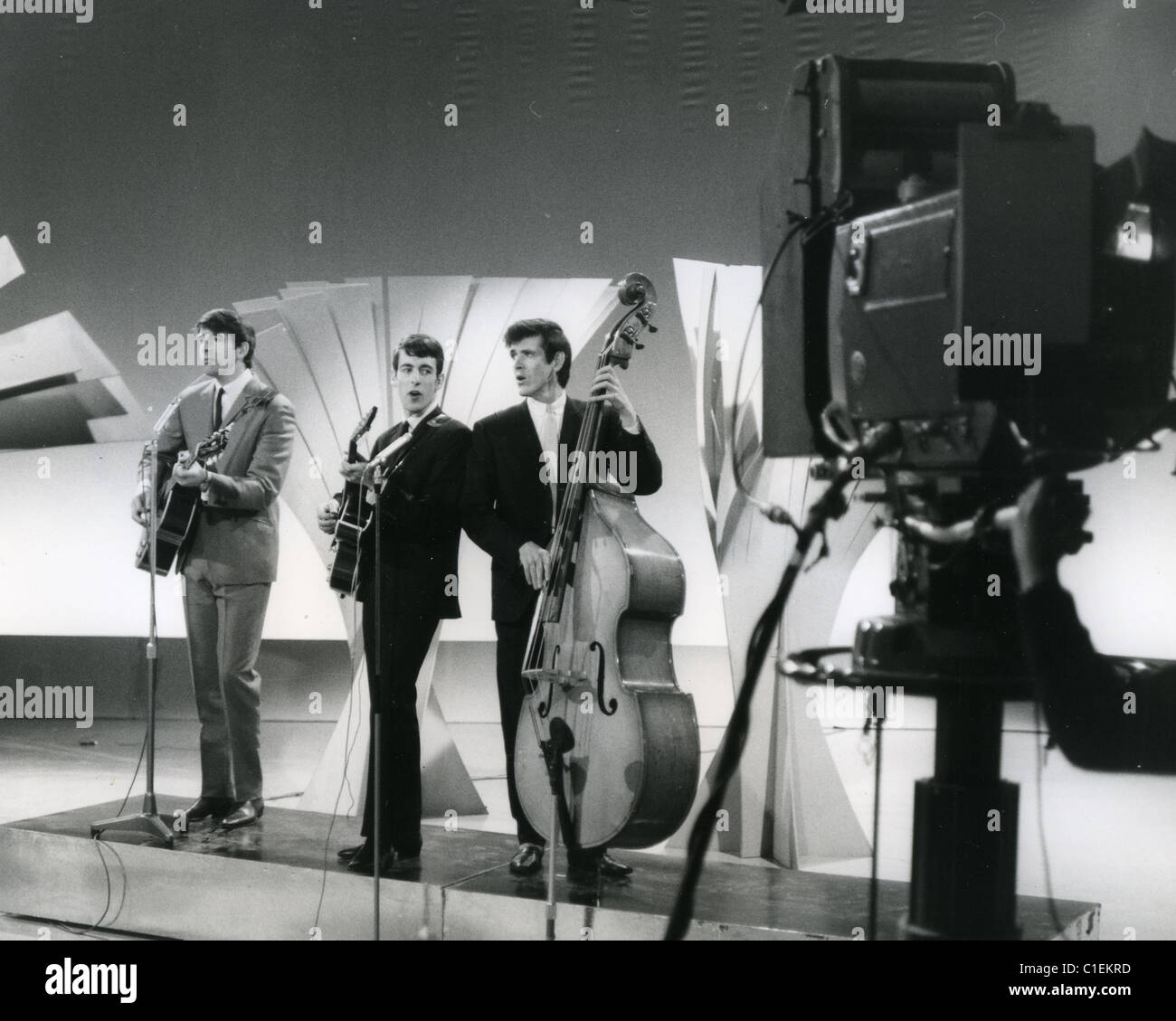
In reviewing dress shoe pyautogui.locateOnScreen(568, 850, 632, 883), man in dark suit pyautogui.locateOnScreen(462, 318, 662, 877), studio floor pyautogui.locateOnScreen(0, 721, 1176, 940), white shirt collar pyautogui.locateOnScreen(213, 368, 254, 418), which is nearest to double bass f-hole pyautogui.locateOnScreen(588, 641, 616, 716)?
man in dark suit pyautogui.locateOnScreen(462, 318, 662, 877)

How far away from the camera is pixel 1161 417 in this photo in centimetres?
207

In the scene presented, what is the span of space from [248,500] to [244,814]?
936mm

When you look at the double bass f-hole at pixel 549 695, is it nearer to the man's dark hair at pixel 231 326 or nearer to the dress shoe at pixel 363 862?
the dress shoe at pixel 363 862

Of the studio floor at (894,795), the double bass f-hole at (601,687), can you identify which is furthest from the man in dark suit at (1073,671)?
the double bass f-hole at (601,687)

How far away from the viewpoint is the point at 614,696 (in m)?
2.65

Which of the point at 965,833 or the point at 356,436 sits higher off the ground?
the point at 356,436

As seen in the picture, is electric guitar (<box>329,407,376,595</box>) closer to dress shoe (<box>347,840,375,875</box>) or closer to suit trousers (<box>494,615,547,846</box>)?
suit trousers (<box>494,615,547,846</box>)

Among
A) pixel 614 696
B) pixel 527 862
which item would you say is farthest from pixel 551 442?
pixel 527 862

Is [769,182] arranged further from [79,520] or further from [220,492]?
[79,520]

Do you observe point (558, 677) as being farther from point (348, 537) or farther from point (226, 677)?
point (226, 677)

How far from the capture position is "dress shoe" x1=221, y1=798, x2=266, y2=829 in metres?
3.37

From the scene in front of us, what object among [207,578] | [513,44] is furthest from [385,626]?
[513,44]

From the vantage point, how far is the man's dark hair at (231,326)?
11.5 ft

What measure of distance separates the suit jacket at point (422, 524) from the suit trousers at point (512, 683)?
21 cm
